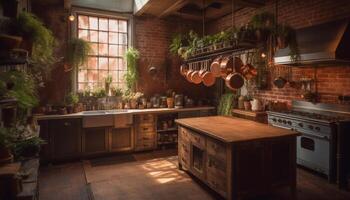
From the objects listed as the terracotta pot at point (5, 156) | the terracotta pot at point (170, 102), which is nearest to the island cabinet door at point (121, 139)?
the terracotta pot at point (170, 102)

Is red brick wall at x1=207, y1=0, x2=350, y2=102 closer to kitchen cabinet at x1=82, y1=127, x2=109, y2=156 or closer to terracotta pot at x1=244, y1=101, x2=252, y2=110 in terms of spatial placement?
terracotta pot at x1=244, y1=101, x2=252, y2=110

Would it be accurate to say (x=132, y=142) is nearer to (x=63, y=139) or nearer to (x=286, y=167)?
(x=63, y=139)

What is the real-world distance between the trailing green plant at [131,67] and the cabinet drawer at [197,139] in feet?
8.53

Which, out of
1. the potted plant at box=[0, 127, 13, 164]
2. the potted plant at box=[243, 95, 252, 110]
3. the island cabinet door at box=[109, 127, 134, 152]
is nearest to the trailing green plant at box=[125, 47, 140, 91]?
the island cabinet door at box=[109, 127, 134, 152]

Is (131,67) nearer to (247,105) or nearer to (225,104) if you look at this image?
(225,104)

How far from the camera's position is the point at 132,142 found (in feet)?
17.3

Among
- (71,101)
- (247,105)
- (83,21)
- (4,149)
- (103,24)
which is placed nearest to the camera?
(4,149)

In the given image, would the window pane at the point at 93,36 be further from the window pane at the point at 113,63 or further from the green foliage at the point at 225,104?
the green foliage at the point at 225,104

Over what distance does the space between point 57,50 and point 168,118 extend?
2.68 meters

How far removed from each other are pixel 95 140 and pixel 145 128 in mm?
1014

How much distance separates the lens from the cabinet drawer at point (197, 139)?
343cm

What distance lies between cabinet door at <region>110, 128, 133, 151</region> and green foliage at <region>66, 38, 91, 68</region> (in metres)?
1.58

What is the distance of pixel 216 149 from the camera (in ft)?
10.1

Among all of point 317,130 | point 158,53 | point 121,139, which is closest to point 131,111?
point 121,139
